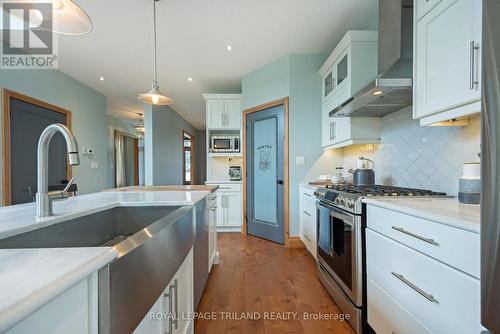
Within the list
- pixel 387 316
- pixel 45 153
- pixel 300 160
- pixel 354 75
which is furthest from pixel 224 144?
pixel 387 316

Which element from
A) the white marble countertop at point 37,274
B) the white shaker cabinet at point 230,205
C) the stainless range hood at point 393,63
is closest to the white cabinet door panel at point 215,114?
the white shaker cabinet at point 230,205

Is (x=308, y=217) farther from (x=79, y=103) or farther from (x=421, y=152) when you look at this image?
(x=79, y=103)

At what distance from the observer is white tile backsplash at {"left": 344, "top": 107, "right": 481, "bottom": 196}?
4.73 ft

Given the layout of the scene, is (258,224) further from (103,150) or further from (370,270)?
(103,150)

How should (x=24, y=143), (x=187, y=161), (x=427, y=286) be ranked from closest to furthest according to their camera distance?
(x=427, y=286)
(x=24, y=143)
(x=187, y=161)

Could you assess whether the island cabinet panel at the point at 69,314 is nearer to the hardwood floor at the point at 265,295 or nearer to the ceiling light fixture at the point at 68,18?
the hardwood floor at the point at 265,295

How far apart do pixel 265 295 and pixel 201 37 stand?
9.80 feet

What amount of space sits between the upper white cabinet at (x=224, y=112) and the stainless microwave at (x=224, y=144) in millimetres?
213

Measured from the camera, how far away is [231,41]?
2834 millimetres

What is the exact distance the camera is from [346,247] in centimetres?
159

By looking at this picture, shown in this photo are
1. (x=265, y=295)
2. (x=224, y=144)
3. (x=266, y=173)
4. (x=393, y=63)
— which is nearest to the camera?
(x=393, y=63)

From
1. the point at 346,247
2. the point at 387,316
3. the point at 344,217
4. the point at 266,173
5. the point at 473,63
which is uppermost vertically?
the point at 473,63

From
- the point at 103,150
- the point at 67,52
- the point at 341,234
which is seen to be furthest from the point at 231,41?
the point at 103,150

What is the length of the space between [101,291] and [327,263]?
185 centimetres
